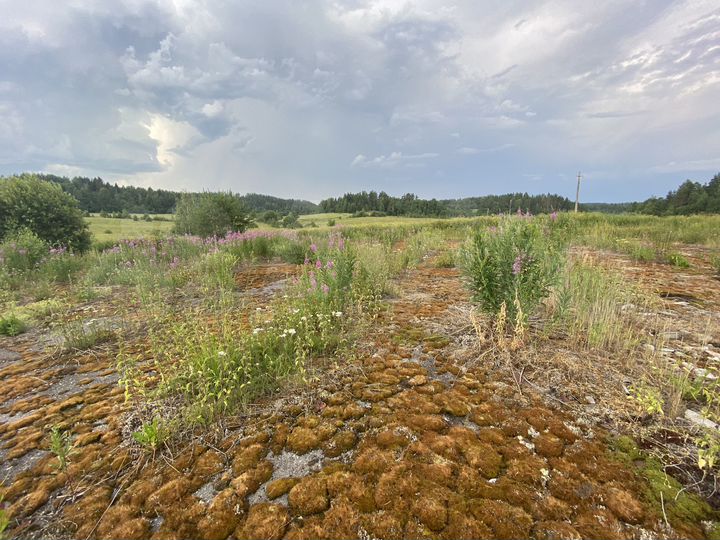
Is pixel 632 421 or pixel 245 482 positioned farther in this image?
pixel 632 421

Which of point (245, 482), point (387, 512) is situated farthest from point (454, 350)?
point (245, 482)

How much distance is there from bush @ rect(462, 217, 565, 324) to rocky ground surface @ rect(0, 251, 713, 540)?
87 centimetres

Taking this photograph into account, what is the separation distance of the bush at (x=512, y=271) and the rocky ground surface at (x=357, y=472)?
2.86 feet

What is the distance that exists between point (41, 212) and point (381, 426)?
16.1m

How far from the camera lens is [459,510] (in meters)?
1.41

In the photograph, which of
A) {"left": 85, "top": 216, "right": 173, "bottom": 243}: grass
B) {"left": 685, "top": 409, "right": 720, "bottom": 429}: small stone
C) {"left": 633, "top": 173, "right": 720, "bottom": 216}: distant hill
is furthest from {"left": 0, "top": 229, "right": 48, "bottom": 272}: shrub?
{"left": 633, "top": 173, "right": 720, "bottom": 216}: distant hill

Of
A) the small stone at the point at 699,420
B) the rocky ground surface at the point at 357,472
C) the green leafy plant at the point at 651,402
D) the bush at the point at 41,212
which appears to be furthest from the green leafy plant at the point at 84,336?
the bush at the point at 41,212

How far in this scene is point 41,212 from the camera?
11359 mm

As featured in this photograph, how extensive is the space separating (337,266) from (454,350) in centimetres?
215

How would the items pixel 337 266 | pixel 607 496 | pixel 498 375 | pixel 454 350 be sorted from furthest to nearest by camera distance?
pixel 337 266 → pixel 454 350 → pixel 498 375 → pixel 607 496

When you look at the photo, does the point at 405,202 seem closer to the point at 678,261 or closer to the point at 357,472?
the point at 678,261

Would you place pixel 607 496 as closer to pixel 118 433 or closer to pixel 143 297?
pixel 118 433

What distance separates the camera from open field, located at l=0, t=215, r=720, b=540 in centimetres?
142

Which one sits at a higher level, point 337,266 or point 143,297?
point 337,266
